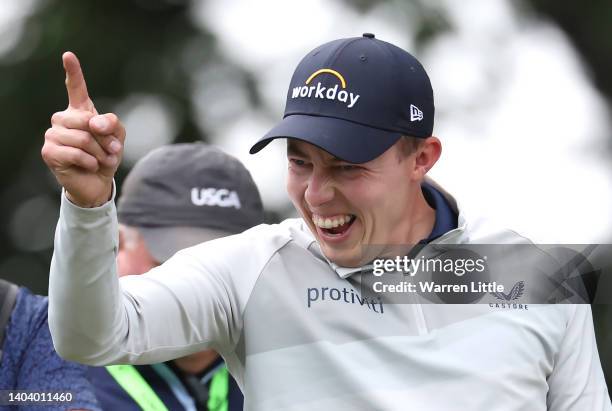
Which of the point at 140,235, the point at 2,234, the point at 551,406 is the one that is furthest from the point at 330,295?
the point at 2,234

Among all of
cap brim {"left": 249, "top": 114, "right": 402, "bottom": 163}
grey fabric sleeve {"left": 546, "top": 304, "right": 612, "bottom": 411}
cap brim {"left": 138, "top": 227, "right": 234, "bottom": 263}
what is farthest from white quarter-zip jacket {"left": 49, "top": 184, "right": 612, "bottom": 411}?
cap brim {"left": 138, "top": 227, "right": 234, "bottom": 263}

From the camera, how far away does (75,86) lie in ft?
9.40

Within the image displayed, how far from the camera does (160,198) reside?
444 centimetres

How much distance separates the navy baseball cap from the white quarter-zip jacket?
0.97 feet

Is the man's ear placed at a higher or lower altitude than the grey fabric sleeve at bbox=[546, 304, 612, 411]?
higher

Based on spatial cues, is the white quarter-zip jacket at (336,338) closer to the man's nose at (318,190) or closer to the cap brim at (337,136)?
the man's nose at (318,190)

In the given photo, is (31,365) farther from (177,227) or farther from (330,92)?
(330,92)

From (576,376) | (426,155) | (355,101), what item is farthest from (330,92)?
(576,376)

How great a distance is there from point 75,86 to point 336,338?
0.90 m

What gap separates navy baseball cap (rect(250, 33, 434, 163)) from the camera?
3346mm

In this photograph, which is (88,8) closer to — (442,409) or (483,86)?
(483,86)

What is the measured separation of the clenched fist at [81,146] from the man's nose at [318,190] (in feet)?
2.02

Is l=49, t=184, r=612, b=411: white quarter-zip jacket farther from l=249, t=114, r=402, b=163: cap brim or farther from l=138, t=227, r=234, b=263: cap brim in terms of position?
l=138, t=227, r=234, b=263: cap brim

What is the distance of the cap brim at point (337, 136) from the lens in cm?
330
